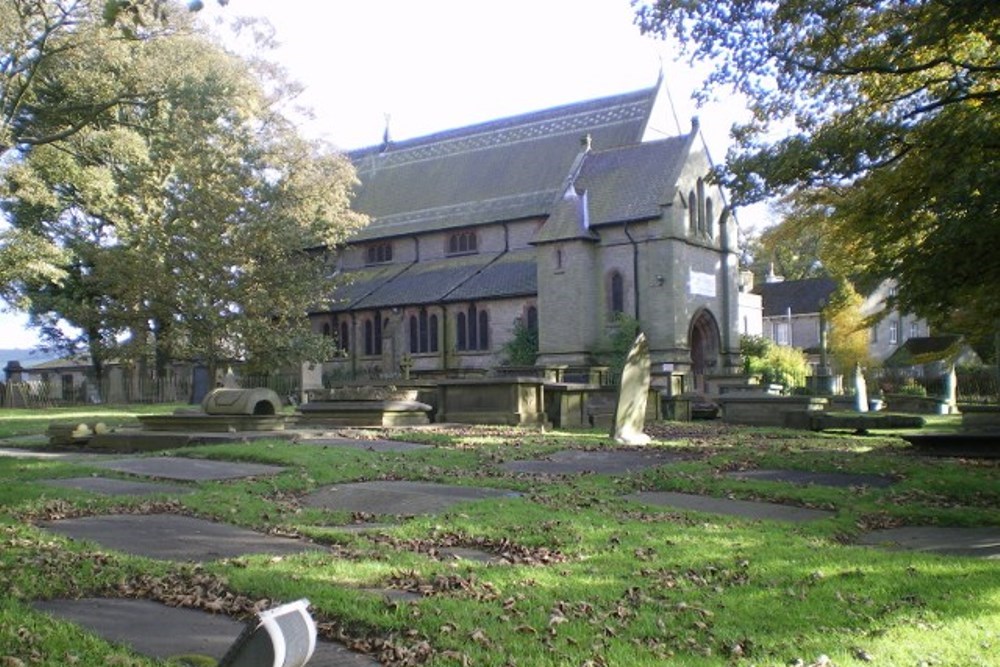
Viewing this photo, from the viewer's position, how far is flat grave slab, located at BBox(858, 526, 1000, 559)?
7.86 meters

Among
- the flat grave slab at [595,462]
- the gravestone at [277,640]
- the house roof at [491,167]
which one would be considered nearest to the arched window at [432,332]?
the house roof at [491,167]

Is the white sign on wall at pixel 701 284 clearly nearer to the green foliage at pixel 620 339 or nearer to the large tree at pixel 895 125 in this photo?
the green foliage at pixel 620 339

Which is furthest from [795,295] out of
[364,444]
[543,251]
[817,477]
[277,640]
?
[277,640]

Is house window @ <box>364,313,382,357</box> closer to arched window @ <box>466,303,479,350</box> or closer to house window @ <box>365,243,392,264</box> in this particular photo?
house window @ <box>365,243,392,264</box>

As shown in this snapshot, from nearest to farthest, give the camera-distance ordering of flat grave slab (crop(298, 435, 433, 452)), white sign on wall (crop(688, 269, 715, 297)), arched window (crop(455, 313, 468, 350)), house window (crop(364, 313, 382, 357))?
flat grave slab (crop(298, 435, 433, 452)) → white sign on wall (crop(688, 269, 715, 297)) → arched window (crop(455, 313, 468, 350)) → house window (crop(364, 313, 382, 357))

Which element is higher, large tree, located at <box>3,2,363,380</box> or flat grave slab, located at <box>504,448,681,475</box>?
large tree, located at <box>3,2,363,380</box>

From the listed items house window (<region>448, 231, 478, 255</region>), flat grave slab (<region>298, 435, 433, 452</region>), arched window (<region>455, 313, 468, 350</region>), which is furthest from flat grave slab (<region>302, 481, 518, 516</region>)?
house window (<region>448, 231, 478, 255</region>)

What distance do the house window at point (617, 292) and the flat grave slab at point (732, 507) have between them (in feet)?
104

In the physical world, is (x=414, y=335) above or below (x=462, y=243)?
below

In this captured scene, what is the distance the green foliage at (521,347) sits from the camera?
144ft

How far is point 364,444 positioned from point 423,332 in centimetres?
3292

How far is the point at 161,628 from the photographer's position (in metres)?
4.93

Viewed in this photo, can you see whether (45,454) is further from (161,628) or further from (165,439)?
(161,628)

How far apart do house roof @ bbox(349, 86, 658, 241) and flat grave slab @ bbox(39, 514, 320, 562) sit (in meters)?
39.1
